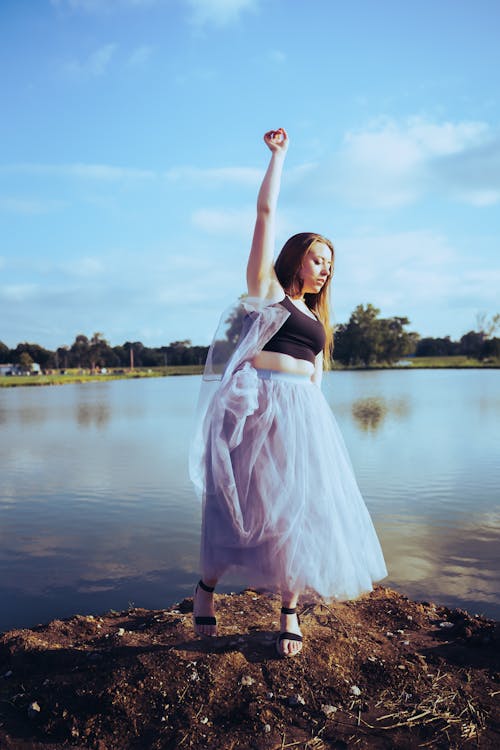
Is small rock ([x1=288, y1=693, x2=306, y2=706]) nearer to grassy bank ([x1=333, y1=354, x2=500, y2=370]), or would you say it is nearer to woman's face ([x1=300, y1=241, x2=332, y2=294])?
woman's face ([x1=300, y1=241, x2=332, y2=294])

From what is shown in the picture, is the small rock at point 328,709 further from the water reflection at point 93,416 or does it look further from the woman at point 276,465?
the water reflection at point 93,416

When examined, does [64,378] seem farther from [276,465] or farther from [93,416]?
[276,465]

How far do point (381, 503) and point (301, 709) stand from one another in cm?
443

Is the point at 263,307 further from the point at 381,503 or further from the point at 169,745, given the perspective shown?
the point at 381,503

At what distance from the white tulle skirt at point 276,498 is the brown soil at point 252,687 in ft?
1.14

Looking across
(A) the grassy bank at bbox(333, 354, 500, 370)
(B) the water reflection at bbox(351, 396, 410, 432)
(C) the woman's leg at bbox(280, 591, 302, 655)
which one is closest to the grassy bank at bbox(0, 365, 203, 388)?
(A) the grassy bank at bbox(333, 354, 500, 370)

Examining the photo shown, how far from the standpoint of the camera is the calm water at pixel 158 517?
172 inches

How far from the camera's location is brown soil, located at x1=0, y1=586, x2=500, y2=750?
7.79ft

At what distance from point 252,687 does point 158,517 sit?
382 centimetres

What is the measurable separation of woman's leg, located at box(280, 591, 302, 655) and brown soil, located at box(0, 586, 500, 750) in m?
0.06

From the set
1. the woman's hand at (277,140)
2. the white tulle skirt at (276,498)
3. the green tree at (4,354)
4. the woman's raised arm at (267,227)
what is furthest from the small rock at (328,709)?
the green tree at (4,354)

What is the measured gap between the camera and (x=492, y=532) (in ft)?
18.5

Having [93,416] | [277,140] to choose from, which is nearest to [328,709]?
[277,140]

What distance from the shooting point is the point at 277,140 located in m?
3.18
